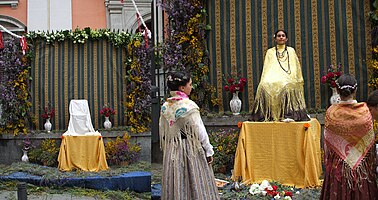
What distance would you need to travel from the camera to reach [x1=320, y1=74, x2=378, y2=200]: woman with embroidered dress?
15.2 ft

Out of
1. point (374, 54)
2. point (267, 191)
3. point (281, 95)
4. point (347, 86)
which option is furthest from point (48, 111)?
point (347, 86)

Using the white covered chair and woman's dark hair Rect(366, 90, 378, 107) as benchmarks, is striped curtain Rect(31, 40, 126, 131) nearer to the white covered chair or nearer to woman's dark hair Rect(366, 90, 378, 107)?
the white covered chair

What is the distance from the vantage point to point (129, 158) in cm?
1058

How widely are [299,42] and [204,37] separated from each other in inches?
67.2

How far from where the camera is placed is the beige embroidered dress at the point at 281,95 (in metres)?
7.38

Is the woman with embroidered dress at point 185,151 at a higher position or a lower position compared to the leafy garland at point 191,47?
lower

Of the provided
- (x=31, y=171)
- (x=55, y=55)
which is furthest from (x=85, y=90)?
(x=31, y=171)

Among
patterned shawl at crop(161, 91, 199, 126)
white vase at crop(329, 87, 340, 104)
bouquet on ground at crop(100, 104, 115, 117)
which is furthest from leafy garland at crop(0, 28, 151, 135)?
patterned shawl at crop(161, 91, 199, 126)

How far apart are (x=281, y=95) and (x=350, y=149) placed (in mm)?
2780

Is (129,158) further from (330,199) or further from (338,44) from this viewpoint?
(330,199)

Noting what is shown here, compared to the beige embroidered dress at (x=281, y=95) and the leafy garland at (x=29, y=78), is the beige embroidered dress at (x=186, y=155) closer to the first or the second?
the beige embroidered dress at (x=281, y=95)

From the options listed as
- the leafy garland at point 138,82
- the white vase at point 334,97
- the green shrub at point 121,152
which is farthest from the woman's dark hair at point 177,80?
the leafy garland at point 138,82

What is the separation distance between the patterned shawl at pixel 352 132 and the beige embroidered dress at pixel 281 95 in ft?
8.43

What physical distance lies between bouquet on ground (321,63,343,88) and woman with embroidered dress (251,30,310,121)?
1.19 m
